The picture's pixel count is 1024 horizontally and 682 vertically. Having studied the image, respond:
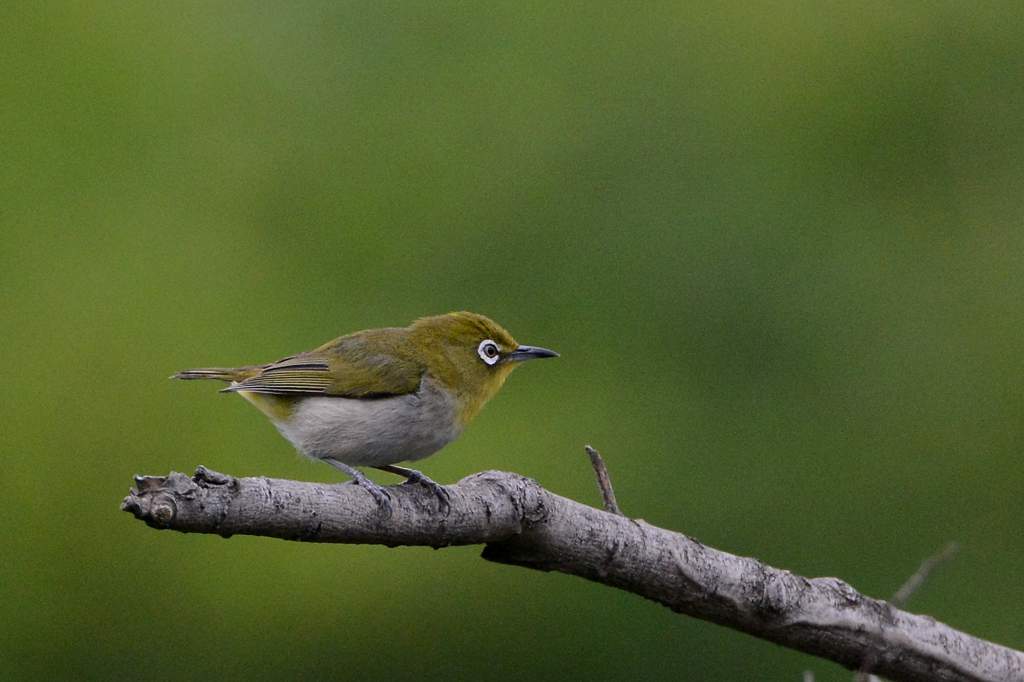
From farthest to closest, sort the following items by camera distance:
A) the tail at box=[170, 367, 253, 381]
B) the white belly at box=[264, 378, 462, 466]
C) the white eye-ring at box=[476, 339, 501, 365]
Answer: the white eye-ring at box=[476, 339, 501, 365], the tail at box=[170, 367, 253, 381], the white belly at box=[264, 378, 462, 466]

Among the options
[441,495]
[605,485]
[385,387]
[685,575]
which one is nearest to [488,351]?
[385,387]

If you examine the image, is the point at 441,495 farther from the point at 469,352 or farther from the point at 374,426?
the point at 469,352

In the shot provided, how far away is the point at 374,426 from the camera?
4.85 m

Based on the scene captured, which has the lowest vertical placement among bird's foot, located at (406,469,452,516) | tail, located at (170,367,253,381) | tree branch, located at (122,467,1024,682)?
tree branch, located at (122,467,1024,682)

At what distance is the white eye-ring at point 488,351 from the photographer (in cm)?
526

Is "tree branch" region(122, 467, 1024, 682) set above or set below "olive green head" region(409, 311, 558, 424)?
below

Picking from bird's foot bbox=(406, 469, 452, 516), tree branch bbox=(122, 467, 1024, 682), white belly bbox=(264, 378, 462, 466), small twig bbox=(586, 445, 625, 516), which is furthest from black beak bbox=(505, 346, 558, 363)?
bird's foot bbox=(406, 469, 452, 516)

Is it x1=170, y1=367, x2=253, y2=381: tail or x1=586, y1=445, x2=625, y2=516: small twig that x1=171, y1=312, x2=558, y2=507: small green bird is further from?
x1=586, y1=445, x2=625, y2=516: small twig

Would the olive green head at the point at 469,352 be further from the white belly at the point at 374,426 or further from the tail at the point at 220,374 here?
the tail at the point at 220,374

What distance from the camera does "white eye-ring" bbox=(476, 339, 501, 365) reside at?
5.26m

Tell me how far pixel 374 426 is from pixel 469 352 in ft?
1.96

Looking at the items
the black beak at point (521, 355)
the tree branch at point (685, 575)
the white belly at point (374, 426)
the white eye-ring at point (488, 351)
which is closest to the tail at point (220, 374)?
the white belly at point (374, 426)

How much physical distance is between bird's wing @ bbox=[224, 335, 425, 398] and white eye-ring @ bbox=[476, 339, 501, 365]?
286 millimetres

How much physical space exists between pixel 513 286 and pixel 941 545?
2.89m
